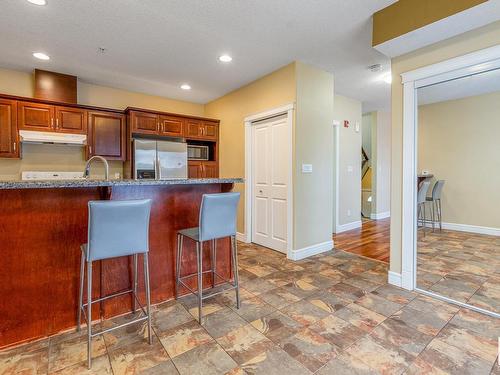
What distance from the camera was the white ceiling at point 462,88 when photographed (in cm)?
231

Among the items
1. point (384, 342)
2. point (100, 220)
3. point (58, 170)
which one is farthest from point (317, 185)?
point (58, 170)

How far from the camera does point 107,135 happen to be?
4227 mm

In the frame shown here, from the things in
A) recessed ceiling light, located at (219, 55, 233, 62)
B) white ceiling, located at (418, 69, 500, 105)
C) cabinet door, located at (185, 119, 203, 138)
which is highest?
recessed ceiling light, located at (219, 55, 233, 62)

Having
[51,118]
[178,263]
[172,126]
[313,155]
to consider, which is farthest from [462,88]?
[51,118]

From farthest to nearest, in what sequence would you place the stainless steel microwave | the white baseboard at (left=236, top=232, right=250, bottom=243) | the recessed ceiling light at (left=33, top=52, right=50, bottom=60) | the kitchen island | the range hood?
the stainless steel microwave, the white baseboard at (left=236, top=232, right=250, bottom=243), the range hood, the recessed ceiling light at (left=33, top=52, right=50, bottom=60), the kitchen island

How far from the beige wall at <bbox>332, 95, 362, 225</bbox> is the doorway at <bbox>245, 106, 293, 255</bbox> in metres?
1.85

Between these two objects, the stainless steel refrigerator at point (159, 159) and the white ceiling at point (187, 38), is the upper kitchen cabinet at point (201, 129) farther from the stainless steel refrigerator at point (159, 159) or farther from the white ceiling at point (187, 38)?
the white ceiling at point (187, 38)

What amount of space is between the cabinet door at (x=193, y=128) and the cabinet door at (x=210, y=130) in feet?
0.27

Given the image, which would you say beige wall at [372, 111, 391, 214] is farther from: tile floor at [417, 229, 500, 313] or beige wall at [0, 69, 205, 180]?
beige wall at [0, 69, 205, 180]

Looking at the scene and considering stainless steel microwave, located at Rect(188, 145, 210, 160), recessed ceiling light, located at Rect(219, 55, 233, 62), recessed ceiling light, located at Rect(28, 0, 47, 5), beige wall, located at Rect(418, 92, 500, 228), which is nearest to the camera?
recessed ceiling light, located at Rect(28, 0, 47, 5)

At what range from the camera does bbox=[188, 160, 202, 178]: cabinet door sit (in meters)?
4.94

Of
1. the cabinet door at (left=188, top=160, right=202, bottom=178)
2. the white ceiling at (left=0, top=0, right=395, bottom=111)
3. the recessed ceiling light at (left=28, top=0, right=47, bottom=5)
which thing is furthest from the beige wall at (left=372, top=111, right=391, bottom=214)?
the recessed ceiling light at (left=28, top=0, right=47, bottom=5)

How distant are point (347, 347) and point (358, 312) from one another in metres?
0.52

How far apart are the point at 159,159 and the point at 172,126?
735 millimetres
